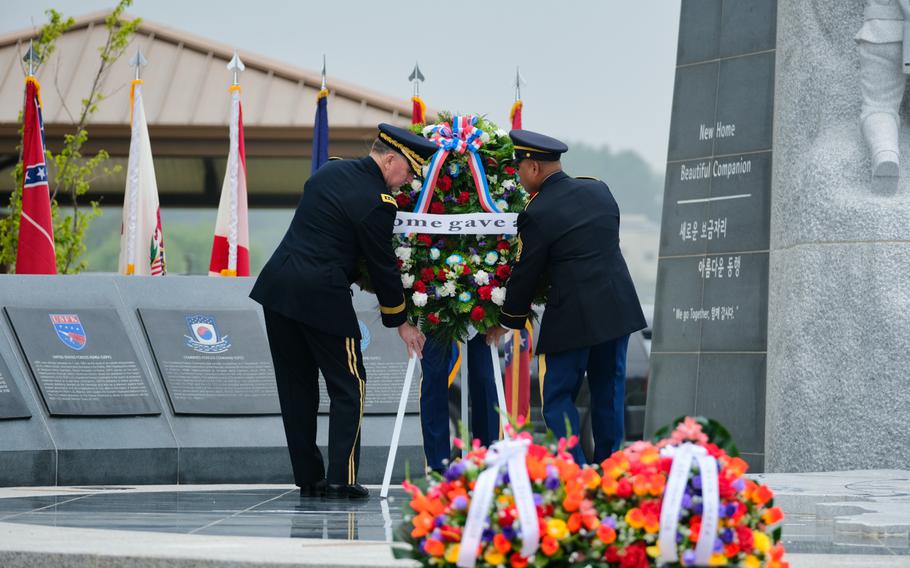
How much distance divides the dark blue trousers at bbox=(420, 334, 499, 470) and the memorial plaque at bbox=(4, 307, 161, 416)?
2310mm

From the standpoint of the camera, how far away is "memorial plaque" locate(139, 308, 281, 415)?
8297 mm

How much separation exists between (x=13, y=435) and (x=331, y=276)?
2869mm

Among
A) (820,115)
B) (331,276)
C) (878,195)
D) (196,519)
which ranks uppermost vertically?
(820,115)

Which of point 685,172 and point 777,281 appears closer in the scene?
point 777,281

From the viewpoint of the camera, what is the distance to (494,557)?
2879 mm

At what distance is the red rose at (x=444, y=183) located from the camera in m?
6.19

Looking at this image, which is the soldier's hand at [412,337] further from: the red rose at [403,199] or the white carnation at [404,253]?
the red rose at [403,199]

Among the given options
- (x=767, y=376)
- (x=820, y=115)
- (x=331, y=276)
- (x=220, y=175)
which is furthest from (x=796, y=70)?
(x=220, y=175)

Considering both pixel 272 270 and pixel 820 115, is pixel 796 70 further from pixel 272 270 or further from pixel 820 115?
pixel 272 270

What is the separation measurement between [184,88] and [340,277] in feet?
38.9

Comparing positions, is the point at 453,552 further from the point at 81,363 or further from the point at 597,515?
the point at 81,363

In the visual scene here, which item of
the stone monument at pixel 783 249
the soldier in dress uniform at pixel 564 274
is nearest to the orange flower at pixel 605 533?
the soldier in dress uniform at pixel 564 274

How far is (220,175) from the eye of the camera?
18.9 metres

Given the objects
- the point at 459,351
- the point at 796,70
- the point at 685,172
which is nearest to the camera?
the point at 459,351
